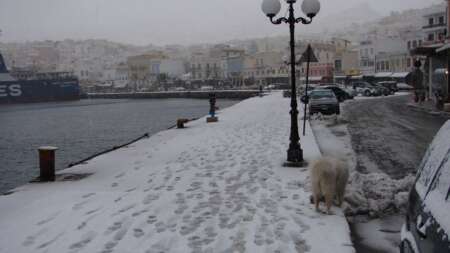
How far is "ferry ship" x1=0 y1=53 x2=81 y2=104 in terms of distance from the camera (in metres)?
128

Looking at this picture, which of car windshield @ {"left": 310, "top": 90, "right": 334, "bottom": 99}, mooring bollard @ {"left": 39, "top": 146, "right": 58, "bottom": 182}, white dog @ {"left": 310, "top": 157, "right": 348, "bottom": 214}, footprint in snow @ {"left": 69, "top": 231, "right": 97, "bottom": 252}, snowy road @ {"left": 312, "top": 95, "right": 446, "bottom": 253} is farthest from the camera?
car windshield @ {"left": 310, "top": 90, "right": 334, "bottom": 99}

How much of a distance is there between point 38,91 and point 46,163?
5248 inches

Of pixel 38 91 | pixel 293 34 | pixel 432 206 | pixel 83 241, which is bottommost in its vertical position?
pixel 83 241

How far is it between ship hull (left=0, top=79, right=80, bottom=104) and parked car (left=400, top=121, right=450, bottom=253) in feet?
451

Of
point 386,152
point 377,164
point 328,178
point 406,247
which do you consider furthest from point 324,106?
point 406,247

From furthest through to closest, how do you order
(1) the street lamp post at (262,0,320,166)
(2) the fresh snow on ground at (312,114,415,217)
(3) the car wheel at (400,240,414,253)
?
(1) the street lamp post at (262,0,320,166), (2) the fresh snow on ground at (312,114,415,217), (3) the car wheel at (400,240,414,253)

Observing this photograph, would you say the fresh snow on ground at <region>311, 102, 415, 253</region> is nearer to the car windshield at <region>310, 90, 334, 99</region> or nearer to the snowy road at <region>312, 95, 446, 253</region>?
the snowy road at <region>312, 95, 446, 253</region>

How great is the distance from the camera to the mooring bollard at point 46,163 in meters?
10.4

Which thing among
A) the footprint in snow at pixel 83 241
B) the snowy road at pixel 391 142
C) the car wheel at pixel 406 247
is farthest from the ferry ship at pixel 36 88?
the car wheel at pixel 406 247

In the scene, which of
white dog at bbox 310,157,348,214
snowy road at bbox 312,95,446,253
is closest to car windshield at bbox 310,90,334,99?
snowy road at bbox 312,95,446,253

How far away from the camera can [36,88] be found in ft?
436

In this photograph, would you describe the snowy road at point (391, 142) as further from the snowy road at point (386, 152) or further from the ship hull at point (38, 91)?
the ship hull at point (38, 91)

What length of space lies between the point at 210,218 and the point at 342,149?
787cm

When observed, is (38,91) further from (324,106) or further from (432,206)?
(432,206)
